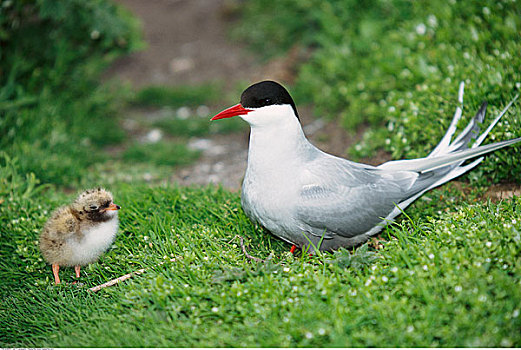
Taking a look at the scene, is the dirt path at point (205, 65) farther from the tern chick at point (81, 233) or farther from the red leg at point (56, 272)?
the red leg at point (56, 272)

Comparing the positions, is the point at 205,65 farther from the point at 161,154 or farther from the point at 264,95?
the point at 264,95

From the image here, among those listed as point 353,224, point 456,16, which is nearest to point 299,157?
point 353,224

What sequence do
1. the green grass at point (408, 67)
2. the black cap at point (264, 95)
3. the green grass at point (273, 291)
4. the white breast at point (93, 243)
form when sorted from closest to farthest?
the green grass at point (273, 291) → the black cap at point (264, 95) → the white breast at point (93, 243) → the green grass at point (408, 67)

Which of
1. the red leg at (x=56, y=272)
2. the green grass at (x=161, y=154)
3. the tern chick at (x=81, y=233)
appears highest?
the tern chick at (x=81, y=233)

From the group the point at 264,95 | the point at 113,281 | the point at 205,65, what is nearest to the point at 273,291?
the point at 113,281

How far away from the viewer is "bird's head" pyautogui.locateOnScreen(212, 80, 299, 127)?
10.0ft

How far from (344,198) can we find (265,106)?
32.2 inches

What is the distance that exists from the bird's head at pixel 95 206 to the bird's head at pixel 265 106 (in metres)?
1.03

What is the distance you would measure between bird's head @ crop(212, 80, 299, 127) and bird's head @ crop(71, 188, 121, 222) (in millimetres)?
1027

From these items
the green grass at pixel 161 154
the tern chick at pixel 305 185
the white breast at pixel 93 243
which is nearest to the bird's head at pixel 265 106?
the tern chick at pixel 305 185

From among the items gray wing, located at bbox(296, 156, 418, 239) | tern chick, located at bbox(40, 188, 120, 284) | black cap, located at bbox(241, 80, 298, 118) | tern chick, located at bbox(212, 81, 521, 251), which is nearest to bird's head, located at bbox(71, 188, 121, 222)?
tern chick, located at bbox(40, 188, 120, 284)

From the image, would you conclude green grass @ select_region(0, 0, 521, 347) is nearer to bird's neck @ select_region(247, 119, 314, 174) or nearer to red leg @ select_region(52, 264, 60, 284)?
red leg @ select_region(52, 264, 60, 284)

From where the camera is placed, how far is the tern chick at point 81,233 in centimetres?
321

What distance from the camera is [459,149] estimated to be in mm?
3689
